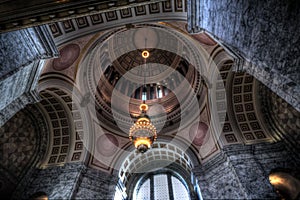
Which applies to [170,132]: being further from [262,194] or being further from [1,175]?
[1,175]

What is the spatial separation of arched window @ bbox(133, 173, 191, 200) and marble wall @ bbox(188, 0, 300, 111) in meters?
9.74

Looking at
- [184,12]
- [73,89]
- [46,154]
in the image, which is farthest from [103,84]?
[184,12]

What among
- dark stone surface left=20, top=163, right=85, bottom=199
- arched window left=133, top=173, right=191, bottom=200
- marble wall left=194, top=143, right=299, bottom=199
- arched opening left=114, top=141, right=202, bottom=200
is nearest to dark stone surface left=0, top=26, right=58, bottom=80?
dark stone surface left=20, top=163, right=85, bottom=199

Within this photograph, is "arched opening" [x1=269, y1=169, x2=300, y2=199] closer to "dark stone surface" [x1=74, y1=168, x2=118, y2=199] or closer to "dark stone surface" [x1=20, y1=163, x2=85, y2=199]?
"dark stone surface" [x1=74, y1=168, x2=118, y2=199]

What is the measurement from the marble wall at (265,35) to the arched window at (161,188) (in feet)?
31.9

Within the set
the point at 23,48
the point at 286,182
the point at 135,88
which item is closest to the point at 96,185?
the point at 23,48

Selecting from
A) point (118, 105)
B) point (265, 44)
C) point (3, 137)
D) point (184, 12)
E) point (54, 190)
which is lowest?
point (54, 190)

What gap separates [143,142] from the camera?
689 cm

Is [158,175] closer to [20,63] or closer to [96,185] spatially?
[96,185]

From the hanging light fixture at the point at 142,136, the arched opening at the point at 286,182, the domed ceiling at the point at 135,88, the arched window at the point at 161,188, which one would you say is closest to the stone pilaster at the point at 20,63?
the domed ceiling at the point at 135,88

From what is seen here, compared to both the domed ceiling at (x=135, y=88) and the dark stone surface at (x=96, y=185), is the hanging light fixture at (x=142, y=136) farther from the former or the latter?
the domed ceiling at (x=135, y=88)

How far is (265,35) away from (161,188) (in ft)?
38.1

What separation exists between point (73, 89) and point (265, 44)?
767cm

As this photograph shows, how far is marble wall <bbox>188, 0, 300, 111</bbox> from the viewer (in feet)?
10.0
